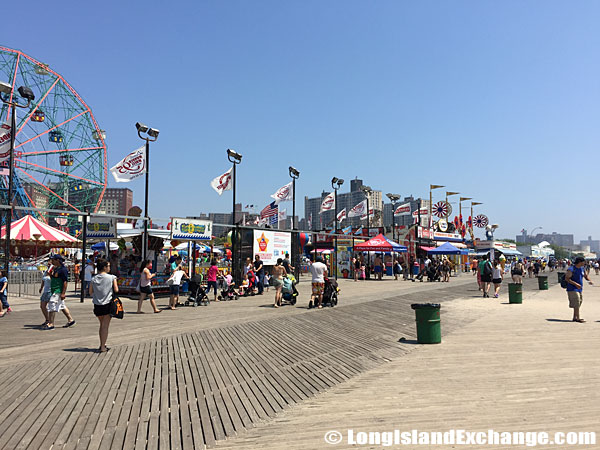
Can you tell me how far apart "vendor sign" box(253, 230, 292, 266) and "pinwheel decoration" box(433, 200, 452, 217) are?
33968 mm

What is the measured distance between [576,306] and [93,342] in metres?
11.9

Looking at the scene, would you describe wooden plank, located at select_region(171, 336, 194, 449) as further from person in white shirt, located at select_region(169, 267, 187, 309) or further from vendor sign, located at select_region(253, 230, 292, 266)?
vendor sign, located at select_region(253, 230, 292, 266)

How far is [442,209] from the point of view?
2004 inches

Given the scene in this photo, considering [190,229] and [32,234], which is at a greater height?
[190,229]

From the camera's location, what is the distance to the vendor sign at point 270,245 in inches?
773

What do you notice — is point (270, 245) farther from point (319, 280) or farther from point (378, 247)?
point (378, 247)

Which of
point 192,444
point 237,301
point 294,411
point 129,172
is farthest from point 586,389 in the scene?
point 129,172

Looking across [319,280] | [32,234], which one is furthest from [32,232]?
[319,280]

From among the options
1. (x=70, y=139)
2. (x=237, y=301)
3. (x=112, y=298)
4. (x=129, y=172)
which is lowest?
(x=237, y=301)

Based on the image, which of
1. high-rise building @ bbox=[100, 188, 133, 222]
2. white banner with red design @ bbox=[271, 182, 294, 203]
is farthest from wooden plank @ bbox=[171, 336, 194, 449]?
high-rise building @ bbox=[100, 188, 133, 222]

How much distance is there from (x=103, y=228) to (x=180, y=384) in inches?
523

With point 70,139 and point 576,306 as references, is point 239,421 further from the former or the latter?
point 70,139

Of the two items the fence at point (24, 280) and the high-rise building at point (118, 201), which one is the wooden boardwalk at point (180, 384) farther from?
the high-rise building at point (118, 201)

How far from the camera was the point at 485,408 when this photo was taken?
16.5 ft
